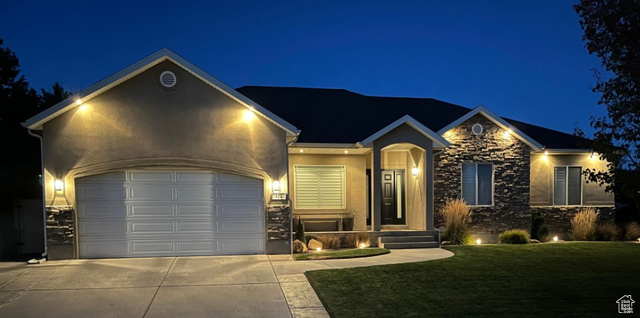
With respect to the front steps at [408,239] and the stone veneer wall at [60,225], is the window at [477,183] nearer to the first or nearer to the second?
the front steps at [408,239]

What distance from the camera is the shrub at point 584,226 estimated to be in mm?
13648

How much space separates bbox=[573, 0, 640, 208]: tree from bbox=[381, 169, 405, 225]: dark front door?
8281mm

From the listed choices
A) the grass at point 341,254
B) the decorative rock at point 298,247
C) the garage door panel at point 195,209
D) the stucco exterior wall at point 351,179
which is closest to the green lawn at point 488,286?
the grass at point 341,254

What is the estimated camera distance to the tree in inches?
224

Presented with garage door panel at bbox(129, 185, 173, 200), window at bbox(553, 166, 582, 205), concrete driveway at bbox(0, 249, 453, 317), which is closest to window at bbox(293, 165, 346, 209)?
concrete driveway at bbox(0, 249, 453, 317)

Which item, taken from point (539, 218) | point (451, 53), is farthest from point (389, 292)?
point (451, 53)

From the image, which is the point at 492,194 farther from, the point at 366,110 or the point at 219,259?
the point at 219,259

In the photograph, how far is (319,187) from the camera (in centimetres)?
1384

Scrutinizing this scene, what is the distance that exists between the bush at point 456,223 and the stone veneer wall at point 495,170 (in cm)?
74

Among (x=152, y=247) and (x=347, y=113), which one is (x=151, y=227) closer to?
(x=152, y=247)

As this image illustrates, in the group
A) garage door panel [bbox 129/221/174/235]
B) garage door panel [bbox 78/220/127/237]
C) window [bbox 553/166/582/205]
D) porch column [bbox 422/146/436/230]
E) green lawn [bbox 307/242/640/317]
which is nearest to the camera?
green lawn [bbox 307/242/640/317]

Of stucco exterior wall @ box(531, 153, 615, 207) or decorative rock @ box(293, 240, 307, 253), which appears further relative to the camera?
stucco exterior wall @ box(531, 153, 615, 207)

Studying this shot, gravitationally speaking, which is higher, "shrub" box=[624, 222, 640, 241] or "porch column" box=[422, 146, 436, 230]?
"porch column" box=[422, 146, 436, 230]

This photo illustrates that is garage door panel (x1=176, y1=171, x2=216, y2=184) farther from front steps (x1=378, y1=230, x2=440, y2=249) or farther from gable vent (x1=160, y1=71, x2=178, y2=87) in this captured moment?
front steps (x1=378, y1=230, x2=440, y2=249)
